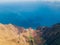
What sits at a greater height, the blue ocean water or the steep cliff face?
the blue ocean water

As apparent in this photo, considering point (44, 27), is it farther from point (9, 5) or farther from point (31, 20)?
point (9, 5)

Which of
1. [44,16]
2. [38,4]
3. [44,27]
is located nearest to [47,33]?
[44,27]

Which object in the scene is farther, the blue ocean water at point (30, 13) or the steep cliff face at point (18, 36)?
the blue ocean water at point (30, 13)

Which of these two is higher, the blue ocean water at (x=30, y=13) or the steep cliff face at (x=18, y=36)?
the blue ocean water at (x=30, y=13)

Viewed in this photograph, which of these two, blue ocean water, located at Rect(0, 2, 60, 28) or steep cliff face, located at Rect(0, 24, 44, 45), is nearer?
steep cliff face, located at Rect(0, 24, 44, 45)
